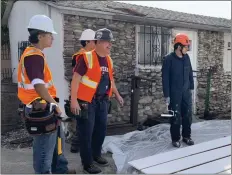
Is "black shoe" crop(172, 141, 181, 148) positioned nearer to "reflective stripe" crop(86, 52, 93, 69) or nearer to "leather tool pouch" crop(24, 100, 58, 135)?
"reflective stripe" crop(86, 52, 93, 69)

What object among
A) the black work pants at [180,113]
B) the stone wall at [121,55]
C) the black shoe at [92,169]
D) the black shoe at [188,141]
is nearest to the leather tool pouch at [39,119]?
the black shoe at [92,169]

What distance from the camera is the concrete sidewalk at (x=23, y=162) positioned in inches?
155

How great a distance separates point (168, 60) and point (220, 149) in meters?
1.63

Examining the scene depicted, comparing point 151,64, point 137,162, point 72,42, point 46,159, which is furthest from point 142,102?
point 46,159

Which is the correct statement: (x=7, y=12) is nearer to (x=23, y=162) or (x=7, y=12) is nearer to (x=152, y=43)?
(x=152, y=43)

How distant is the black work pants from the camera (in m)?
4.42

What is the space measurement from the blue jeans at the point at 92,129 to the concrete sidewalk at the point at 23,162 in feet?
1.09

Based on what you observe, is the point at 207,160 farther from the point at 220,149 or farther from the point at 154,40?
the point at 154,40

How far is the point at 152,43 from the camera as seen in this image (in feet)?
23.4

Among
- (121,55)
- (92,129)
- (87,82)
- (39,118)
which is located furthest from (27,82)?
(121,55)

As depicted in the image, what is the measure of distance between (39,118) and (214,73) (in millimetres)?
6848

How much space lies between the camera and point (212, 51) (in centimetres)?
830

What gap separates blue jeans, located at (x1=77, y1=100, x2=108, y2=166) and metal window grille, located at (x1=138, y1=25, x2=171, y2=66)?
333cm

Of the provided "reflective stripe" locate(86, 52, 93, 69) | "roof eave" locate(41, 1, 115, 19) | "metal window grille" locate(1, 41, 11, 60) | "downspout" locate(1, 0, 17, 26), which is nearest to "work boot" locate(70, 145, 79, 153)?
"reflective stripe" locate(86, 52, 93, 69)
